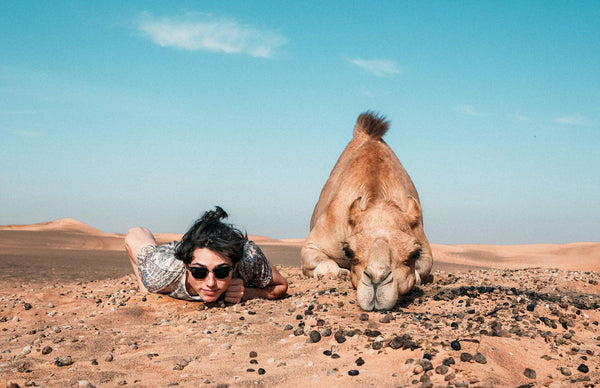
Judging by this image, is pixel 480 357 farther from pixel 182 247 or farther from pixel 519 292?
pixel 519 292

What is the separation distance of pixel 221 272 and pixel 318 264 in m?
3.87

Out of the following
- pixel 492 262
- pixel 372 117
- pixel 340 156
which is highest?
pixel 372 117

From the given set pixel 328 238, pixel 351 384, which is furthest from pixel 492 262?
pixel 351 384

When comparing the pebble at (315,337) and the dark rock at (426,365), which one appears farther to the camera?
the pebble at (315,337)

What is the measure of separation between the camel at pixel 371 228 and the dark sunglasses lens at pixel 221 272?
174 cm

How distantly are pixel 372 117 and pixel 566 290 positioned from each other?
5882 mm

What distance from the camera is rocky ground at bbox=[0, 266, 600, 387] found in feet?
13.5

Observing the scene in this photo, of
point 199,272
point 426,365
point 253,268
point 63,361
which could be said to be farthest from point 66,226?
point 426,365

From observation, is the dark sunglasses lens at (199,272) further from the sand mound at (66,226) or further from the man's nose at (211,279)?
the sand mound at (66,226)

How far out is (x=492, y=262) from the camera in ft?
103

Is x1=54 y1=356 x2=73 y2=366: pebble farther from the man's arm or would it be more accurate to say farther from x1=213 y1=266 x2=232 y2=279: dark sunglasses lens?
the man's arm

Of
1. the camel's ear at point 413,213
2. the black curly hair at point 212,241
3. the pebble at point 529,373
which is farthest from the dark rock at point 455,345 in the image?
the camel's ear at point 413,213

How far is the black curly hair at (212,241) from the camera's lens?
21.7ft

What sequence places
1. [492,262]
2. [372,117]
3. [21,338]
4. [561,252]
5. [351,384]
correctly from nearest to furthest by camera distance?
[351,384], [21,338], [372,117], [492,262], [561,252]
